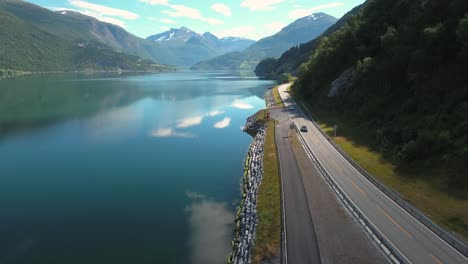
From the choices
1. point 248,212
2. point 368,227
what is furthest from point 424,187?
point 248,212

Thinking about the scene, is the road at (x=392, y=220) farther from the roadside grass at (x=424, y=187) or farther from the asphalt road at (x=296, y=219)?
the roadside grass at (x=424, y=187)

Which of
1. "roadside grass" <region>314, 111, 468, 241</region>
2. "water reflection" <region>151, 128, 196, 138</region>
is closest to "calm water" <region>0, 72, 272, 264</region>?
"water reflection" <region>151, 128, 196, 138</region>

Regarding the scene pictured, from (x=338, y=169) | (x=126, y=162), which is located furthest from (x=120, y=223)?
(x=338, y=169)

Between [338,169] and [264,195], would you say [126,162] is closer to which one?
[264,195]

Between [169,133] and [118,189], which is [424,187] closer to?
[118,189]

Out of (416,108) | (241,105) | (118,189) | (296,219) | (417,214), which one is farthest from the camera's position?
(241,105)

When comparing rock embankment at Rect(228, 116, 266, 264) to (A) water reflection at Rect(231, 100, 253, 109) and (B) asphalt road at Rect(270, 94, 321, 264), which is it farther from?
(A) water reflection at Rect(231, 100, 253, 109)
